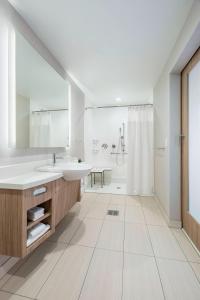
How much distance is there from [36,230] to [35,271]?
1.27 ft

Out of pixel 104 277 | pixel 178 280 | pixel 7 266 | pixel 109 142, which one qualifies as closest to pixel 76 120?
pixel 109 142

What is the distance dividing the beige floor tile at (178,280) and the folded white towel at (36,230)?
3.58 ft

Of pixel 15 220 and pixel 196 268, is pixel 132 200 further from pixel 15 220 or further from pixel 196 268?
pixel 15 220

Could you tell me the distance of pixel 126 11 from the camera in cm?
143

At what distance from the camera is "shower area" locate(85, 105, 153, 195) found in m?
3.40

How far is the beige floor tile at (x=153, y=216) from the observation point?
7.31 ft

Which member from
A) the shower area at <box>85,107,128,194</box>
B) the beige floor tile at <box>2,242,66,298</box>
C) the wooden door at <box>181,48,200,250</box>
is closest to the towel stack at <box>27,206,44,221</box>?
the beige floor tile at <box>2,242,66,298</box>

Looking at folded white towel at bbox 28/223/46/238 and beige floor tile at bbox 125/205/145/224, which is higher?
folded white towel at bbox 28/223/46/238

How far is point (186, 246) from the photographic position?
1.67 m

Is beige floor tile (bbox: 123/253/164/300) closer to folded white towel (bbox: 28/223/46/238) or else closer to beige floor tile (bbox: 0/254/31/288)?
folded white towel (bbox: 28/223/46/238)

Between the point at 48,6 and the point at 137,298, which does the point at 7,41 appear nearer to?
the point at 48,6

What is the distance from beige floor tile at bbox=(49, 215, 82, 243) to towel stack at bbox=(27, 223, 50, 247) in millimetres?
497

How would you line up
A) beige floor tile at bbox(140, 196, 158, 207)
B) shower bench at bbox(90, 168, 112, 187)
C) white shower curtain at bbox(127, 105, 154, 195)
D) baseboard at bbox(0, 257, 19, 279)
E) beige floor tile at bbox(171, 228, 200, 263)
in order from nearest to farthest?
baseboard at bbox(0, 257, 19, 279), beige floor tile at bbox(171, 228, 200, 263), beige floor tile at bbox(140, 196, 158, 207), white shower curtain at bbox(127, 105, 154, 195), shower bench at bbox(90, 168, 112, 187)

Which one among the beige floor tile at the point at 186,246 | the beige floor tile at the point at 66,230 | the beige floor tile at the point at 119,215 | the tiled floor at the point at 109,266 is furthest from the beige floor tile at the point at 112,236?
the beige floor tile at the point at 186,246
